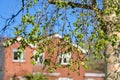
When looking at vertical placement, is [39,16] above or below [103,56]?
above

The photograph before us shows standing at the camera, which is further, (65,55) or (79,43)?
(65,55)

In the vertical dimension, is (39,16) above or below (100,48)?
above

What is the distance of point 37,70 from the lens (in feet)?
157

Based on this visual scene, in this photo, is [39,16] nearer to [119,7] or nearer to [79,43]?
[79,43]

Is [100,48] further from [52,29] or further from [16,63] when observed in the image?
[16,63]

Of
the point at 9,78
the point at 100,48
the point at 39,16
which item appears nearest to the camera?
the point at 100,48

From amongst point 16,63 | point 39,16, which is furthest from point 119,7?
point 16,63

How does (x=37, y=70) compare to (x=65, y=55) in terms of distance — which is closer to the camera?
(x=65, y=55)

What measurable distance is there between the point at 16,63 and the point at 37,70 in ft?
7.47

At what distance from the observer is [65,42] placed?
11742 mm

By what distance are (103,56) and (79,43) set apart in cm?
82

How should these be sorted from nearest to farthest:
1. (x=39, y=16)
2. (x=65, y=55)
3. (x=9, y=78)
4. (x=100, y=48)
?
(x=100, y=48) → (x=39, y=16) → (x=65, y=55) → (x=9, y=78)

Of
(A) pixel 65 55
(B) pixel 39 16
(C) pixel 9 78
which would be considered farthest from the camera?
(C) pixel 9 78

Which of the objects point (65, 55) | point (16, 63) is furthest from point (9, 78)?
point (65, 55)
